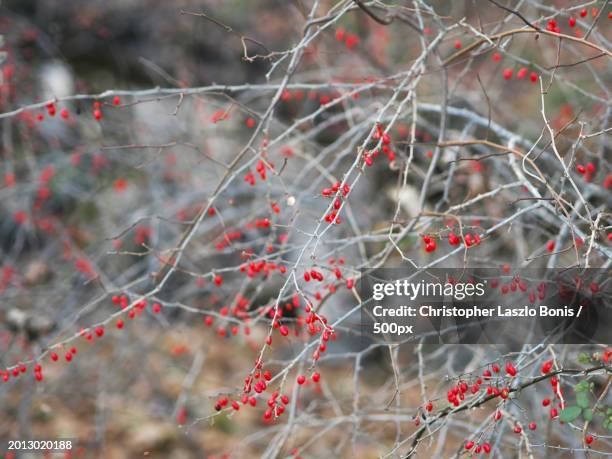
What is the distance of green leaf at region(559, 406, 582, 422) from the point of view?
1938 mm

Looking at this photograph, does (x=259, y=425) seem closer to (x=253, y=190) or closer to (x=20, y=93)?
(x=253, y=190)

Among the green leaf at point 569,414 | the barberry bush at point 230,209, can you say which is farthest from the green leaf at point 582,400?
the barberry bush at point 230,209

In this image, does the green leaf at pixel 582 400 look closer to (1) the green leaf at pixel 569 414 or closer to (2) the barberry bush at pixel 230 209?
(1) the green leaf at pixel 569 414

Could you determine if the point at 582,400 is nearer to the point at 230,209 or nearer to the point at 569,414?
the point at 569,414

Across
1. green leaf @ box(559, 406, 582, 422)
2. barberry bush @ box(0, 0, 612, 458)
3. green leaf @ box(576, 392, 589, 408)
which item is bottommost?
green leaf @ box(559, 406, 582, 422)

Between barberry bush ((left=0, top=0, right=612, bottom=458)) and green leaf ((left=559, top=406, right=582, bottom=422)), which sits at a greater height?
barberry bush ((left=0, top=0, right=612, bottom=458))

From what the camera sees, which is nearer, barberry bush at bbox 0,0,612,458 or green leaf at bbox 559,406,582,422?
green leaf at bbox 559,406,582,422

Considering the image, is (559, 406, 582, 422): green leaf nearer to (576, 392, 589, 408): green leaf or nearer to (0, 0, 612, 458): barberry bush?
(576, 392, 589, 408): green leaf

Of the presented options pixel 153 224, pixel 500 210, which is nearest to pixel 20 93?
pixel 153 224

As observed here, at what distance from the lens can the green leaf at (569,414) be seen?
6.36 ft

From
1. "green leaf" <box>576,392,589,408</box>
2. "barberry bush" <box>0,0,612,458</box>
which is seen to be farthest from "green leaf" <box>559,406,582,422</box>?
"barberry bush" <box>0,0,612,458</box>

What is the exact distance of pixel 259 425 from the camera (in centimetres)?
434

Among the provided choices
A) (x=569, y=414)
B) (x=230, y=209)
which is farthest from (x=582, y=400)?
(x=230, y=209)

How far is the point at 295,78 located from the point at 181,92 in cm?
241
